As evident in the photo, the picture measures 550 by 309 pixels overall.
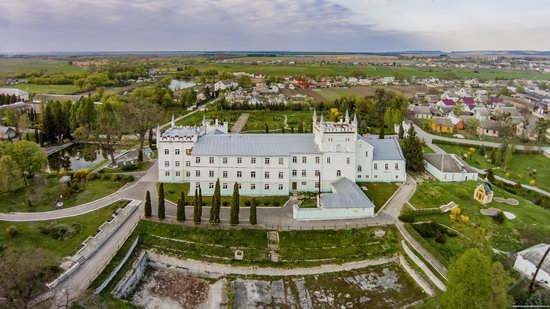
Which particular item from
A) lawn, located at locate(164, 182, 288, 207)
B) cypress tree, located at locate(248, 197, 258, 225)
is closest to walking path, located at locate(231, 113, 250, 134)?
lawn, located at locate(164, 182, 288, 207)

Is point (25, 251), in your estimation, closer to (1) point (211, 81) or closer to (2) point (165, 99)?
(2) point (165, 99)

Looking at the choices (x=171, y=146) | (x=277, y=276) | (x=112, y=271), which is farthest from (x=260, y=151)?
(x=112, y=271)

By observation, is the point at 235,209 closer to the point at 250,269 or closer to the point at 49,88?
the point at 250,269

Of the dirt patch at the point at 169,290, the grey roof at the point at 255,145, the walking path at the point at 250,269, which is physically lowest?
the dirt patch at the point at 169,290

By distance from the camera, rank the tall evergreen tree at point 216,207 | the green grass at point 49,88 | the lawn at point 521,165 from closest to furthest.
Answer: the tall evergreen tree at point 216,207 → the lawn at point 521,165 → the green grass at point 49,88

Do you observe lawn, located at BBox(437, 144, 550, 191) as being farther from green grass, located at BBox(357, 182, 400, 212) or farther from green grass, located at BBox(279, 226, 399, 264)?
green grass, located at BBox(279, 226, 399, 264)

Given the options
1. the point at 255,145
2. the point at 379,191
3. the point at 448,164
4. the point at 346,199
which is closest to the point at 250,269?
the point at 346,199

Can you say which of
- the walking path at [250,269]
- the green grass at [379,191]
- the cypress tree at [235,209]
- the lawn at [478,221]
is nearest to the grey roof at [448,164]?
the lawn at [478,221]

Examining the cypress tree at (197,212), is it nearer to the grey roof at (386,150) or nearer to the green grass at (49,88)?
the grey roof at (386,150)
